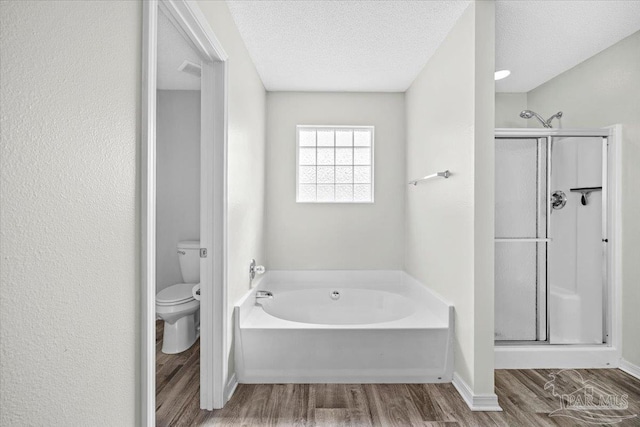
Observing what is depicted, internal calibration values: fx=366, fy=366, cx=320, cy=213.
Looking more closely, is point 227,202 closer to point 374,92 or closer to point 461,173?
point 461,173

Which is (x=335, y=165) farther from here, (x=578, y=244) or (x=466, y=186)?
(x=578, y=244)

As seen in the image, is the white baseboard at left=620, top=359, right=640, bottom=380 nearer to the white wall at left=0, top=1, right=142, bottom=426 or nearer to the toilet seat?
the white wall at left=0, top=1, right=142, bottom=426

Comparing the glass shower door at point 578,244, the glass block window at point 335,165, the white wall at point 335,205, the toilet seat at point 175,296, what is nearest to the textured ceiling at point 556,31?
the glass shower door at point 578,244

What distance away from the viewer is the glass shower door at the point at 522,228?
259 centimetres

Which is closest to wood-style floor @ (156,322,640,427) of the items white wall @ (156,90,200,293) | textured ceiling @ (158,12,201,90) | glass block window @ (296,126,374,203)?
white wall @ (156,90,200,293)

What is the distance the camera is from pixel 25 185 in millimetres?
714

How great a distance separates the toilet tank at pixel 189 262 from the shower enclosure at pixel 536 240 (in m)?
2.48

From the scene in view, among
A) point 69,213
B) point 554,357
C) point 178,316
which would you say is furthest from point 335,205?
point 69,213

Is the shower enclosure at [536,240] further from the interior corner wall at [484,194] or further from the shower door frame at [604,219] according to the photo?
the interior corner wall at [484,194]

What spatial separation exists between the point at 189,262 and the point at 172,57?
5.73 feet

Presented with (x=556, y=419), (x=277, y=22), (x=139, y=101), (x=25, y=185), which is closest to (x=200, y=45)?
(x=277, y=22)

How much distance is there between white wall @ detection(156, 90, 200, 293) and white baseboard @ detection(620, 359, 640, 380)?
364cm

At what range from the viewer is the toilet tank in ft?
10.8

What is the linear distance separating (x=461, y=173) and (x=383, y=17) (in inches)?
42.2
